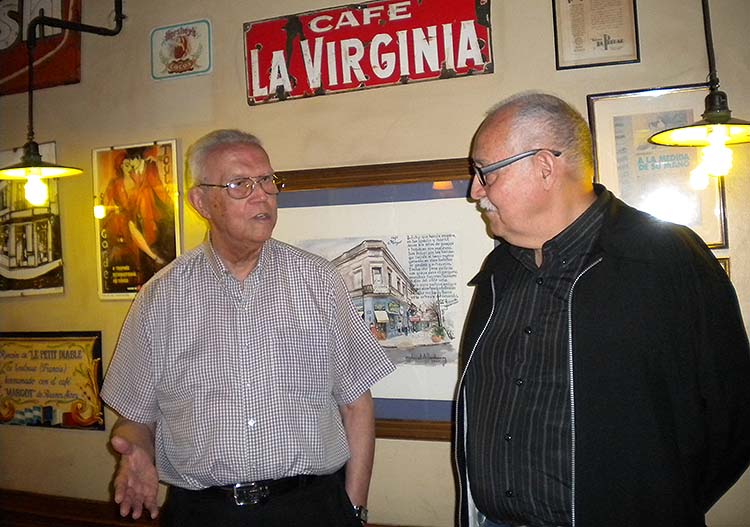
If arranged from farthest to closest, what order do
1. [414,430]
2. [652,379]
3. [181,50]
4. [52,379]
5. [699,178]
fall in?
[52,379] < [181,50] < [414,430] < [699,178] < [652,379]

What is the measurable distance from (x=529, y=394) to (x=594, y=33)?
4.23 ft

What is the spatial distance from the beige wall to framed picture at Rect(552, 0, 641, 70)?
0.03 metres

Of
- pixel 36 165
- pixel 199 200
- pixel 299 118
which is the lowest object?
pixel 199 200

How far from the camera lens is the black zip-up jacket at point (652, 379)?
1.26 metres

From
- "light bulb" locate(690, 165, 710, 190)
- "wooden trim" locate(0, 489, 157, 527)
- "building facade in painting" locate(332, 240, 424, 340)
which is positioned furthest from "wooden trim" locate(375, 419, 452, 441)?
"light bulb" locate(690, 165, 710, 190)

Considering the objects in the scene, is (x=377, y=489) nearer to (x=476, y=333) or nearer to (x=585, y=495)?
(x=476, y=333)

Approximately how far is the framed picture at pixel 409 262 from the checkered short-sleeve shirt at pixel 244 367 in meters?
0.32

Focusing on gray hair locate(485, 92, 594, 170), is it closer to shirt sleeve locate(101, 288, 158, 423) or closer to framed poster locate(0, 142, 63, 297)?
shirt sleeve locate(101, 288, 158, 423)

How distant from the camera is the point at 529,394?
1.40m

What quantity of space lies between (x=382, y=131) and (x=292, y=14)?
23.6 inches

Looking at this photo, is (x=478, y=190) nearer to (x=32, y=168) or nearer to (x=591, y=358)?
(x=591, y=358)

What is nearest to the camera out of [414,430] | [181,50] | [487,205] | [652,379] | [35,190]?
[652,379]

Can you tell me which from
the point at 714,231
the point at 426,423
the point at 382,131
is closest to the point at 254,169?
the point at 382,131

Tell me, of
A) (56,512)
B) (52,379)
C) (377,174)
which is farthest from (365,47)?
(56,512)
